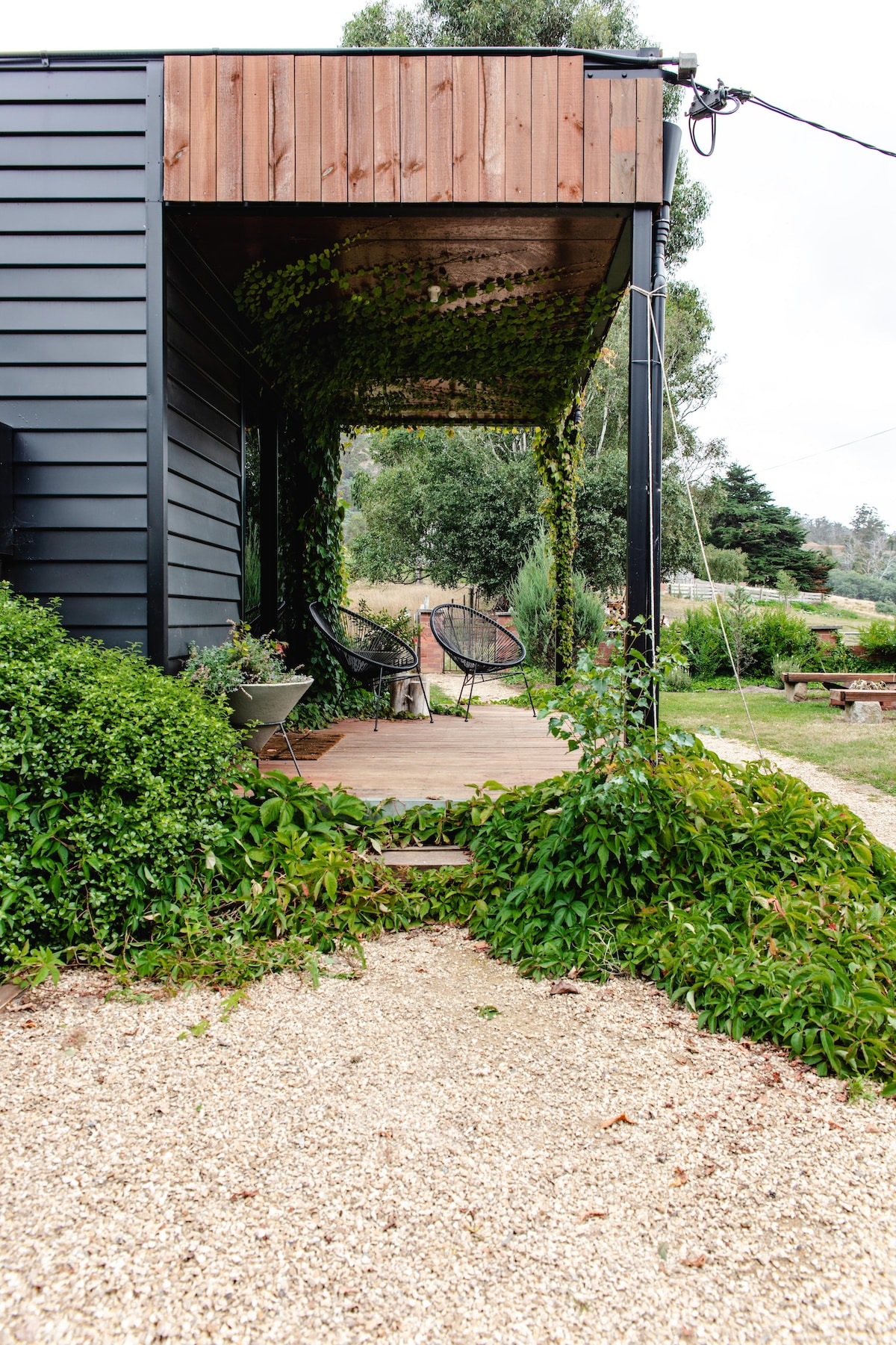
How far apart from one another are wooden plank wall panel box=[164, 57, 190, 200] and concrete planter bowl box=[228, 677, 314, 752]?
1.90 m

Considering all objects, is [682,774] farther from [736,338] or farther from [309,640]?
[736,338]

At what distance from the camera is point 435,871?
2.85m

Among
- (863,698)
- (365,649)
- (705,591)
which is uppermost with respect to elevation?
(705,591)

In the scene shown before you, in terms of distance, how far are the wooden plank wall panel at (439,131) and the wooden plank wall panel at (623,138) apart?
59cm

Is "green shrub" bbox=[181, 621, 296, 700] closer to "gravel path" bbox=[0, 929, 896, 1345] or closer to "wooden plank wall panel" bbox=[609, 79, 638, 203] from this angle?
"gravel path" bbox=[0, 929, 896, 1345]

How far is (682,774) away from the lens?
105 inches

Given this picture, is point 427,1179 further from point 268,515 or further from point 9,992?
point 268,515

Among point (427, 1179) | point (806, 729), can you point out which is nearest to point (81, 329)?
point (427, 1179)

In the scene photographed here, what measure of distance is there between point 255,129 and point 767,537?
24.5 m

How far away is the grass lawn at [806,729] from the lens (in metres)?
5.34

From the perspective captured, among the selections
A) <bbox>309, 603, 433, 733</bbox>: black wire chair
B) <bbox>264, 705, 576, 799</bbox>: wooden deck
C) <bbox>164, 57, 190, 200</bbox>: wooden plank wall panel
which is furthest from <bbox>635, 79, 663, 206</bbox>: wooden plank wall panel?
<bbox>309, 603, 433, 733</bbox>: black wire chair

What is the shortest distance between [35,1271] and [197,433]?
3157mm

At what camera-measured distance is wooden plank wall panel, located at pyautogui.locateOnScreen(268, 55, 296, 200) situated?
2926 mm

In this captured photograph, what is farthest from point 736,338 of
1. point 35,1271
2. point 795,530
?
point 35,1271
